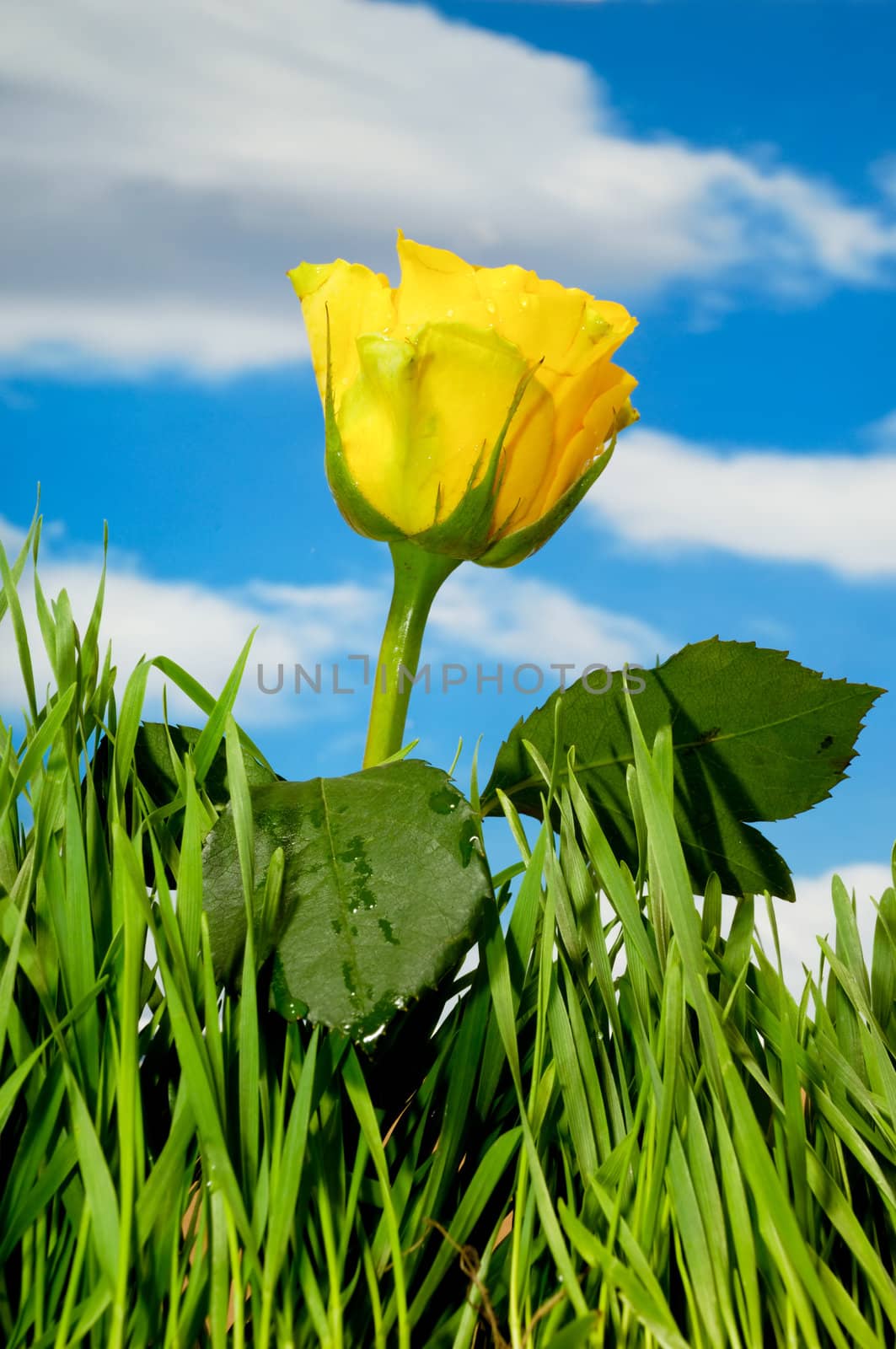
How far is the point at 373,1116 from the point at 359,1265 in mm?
39

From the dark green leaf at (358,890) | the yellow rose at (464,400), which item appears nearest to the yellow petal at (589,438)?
the yellow rose at (464,400)

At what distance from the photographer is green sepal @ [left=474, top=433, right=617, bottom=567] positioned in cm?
35

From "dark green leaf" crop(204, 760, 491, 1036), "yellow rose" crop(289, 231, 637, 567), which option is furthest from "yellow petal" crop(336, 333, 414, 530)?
"dark green leaf" crop(204, 760, 491, 1036)

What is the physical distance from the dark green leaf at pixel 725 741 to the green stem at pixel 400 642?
0.04 metres

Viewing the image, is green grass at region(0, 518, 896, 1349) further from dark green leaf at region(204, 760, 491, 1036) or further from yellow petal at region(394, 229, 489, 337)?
yellow petal at region(394, 229, 489, 337)

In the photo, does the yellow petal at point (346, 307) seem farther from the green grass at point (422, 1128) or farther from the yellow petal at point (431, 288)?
the green grass at point (422, 1128)

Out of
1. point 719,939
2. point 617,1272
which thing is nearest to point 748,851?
point 719,939

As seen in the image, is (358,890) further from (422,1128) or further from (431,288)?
(431,288)

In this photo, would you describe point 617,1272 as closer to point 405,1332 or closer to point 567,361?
point 405,1332

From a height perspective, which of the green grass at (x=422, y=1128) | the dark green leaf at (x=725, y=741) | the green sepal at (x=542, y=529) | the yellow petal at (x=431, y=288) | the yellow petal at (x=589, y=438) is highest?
the yellow petal at (x=431, y=288)

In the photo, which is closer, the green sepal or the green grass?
the green grass

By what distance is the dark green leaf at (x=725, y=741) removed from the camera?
33 centimetres

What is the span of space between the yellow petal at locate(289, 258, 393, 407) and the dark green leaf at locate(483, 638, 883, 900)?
0.13 m

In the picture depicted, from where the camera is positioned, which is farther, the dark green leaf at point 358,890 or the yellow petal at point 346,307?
the yellow petal at point 346,307
